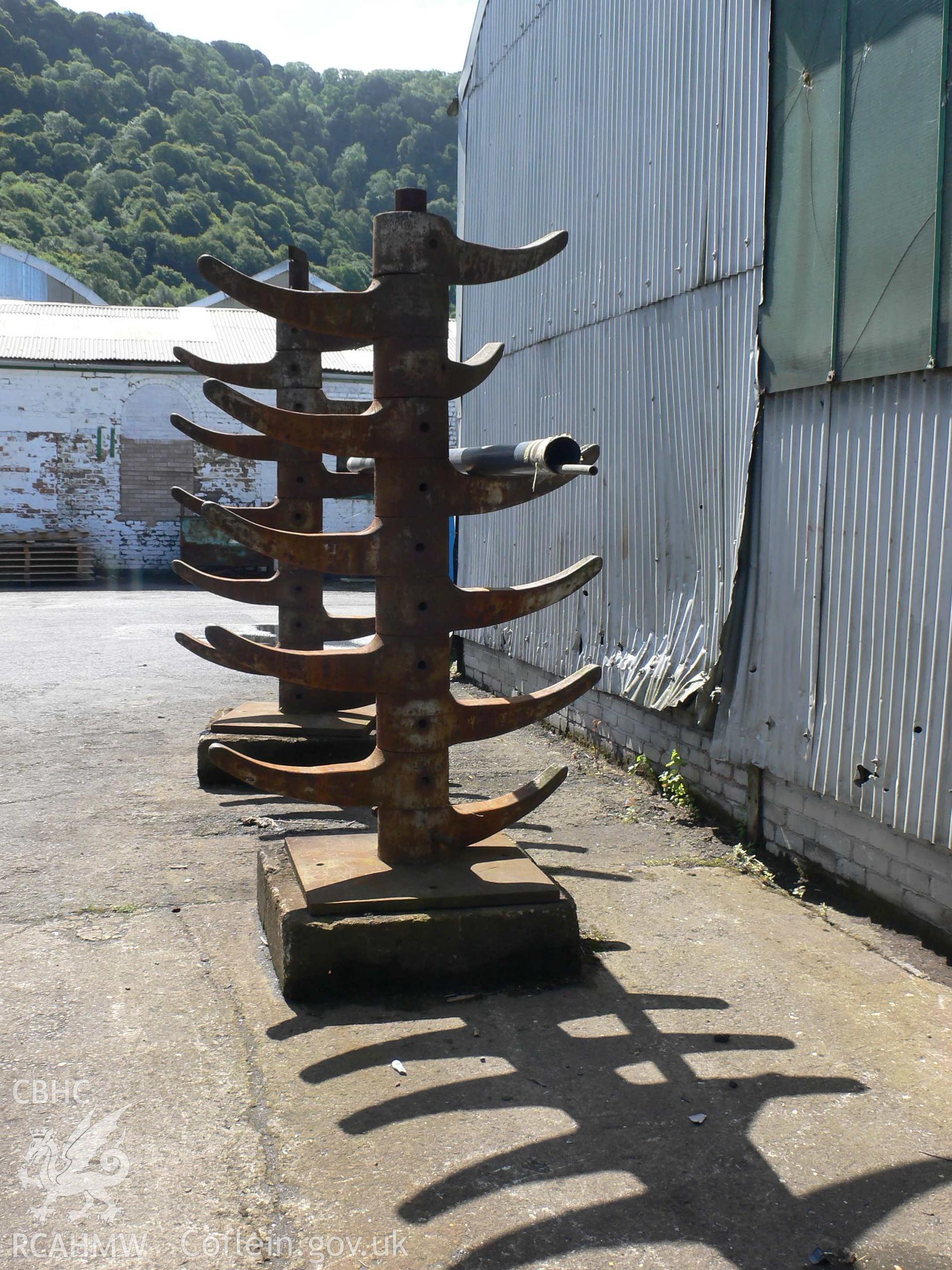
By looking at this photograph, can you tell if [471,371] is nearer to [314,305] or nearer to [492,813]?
[314,305]

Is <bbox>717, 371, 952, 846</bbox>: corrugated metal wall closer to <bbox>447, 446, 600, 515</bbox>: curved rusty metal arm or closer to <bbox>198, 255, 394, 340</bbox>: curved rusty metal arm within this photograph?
<bbox>447, 446, 600, 515</bbox>: curved rusty metal arm

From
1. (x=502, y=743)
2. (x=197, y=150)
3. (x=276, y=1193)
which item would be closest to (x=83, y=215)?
(x=197, y=150)

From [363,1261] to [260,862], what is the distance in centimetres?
201

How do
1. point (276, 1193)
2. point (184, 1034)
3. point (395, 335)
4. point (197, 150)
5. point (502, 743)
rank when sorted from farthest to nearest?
point (197, 150), point (502, 743), point (395, 335), point (184, 1034), point (276, 1193)

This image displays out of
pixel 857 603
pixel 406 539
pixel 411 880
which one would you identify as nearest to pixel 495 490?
pixel 406 539

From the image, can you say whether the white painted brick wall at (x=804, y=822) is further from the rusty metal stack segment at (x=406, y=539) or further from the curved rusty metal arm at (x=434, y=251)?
the curved rusty metal arm at (x=434, y=251)

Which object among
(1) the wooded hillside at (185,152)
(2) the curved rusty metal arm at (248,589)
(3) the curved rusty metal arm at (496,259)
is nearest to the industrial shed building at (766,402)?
(3) the curved rusty metal arm at (496,259)

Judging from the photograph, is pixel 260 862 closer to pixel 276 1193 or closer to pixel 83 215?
pixel 276 1193

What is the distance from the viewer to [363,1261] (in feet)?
7.64

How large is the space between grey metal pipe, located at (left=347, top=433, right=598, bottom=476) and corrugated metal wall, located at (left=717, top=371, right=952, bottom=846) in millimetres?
1158

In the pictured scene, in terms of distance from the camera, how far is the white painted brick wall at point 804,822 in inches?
159

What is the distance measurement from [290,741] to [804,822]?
2.71 meters

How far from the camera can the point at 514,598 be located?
3975 millimetres

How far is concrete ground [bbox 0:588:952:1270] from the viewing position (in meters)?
2.42
